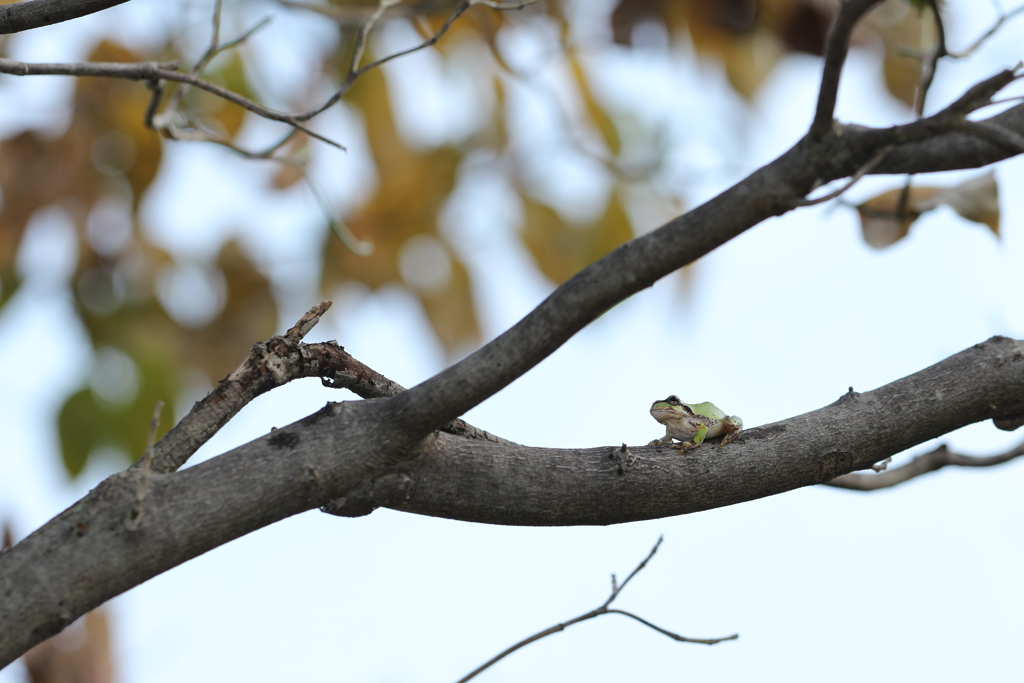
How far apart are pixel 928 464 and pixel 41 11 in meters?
3.27

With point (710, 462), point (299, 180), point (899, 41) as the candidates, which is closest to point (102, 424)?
point (299, 180)

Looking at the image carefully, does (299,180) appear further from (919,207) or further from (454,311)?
(919,207)

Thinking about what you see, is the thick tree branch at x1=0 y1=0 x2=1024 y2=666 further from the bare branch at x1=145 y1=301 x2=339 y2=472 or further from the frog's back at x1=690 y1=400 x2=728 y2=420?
the frog's back at x1=690 y1=400 x2=728 y2=420

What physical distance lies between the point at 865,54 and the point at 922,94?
2979mm

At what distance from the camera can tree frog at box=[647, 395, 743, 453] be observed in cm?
342

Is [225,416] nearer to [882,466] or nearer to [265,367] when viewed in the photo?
[265,367]

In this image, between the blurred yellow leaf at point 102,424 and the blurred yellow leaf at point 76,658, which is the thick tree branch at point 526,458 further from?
the blurred yellow leaf at point 76,658

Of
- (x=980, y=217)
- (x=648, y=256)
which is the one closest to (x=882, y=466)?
(x=980, y=217)

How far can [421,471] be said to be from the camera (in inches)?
85.5

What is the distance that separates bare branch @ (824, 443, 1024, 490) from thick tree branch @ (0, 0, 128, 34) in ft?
9.49

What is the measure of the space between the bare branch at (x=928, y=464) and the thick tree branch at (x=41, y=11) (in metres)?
2.89

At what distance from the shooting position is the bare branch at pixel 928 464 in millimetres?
3156

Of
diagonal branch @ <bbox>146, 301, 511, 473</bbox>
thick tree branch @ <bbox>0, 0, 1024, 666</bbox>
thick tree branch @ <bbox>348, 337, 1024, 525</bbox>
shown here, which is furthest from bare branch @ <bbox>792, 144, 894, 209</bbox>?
diagonal branch @ <bbox>146, 301, 511, 473</bbox>

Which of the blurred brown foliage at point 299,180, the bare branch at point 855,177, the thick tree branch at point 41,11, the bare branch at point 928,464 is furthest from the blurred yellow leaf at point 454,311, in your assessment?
the bare branch at point 855,177
